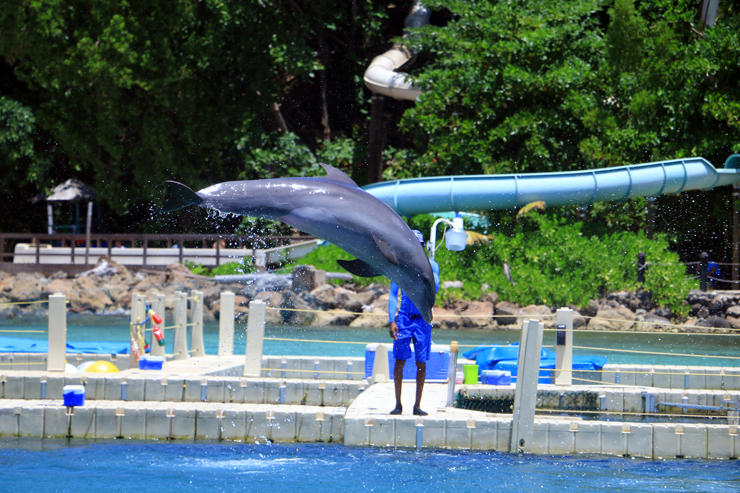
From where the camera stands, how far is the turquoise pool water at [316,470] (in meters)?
6.78

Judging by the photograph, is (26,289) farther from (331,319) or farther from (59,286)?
(331,319)

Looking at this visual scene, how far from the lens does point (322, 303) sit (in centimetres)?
2114

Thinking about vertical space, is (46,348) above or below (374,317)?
below

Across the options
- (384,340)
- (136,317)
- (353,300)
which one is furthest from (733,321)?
(136,317)

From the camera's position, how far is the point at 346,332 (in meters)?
19.0

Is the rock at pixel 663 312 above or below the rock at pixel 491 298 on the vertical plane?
below

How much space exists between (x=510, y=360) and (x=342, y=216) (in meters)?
6.85

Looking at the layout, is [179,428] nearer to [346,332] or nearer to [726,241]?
[346,332]

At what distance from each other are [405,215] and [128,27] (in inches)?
436

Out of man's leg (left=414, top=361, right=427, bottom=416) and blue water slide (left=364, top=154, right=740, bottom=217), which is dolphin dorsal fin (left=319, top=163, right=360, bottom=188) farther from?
blue water slide (left=364, top=154, right=740, bottom=217)

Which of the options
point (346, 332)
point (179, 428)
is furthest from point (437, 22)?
point (179, 428)

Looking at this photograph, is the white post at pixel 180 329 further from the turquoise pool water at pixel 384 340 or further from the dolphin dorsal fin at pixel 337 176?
the dolphin dorsal fin at pixel 337 176

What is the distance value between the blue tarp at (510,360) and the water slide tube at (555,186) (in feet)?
34.1

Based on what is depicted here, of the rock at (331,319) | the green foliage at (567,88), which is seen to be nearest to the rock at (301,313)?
the rock at (331,319)
